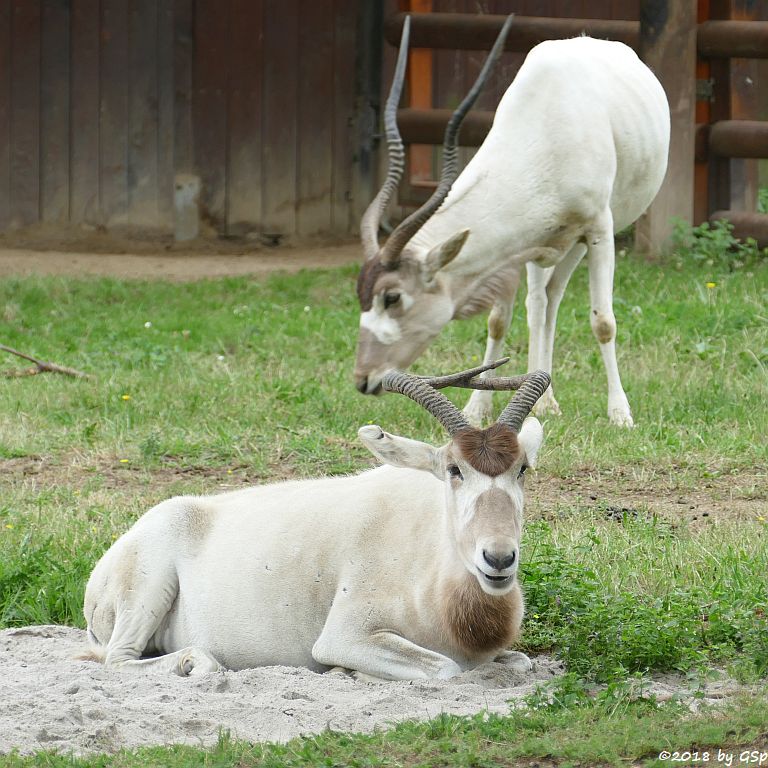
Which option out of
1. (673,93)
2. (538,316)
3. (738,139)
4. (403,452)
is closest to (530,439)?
(403,452)

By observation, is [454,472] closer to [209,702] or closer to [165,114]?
[209,702]

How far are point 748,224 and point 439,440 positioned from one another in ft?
16.7

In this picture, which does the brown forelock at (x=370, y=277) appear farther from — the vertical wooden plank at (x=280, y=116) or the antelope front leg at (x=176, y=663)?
the vertical wooden plank at (x=280, y=116)

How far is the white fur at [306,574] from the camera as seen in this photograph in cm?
449

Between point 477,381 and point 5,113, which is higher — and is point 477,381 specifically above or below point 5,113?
below

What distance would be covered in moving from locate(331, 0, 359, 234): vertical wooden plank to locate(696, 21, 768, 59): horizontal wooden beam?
13.4 feet

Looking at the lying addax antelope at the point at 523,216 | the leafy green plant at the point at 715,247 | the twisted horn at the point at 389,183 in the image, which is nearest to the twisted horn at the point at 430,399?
the lying addax antelope at the point at 523,216

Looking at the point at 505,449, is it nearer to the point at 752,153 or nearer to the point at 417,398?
the point at 417,398

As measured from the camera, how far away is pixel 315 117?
1447 centimetres

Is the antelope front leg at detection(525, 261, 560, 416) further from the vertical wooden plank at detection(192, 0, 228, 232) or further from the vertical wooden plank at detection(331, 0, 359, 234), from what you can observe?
the vertical wooden plank at detection(192, 0, 228, 232)

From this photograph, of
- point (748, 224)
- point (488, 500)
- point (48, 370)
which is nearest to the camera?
point (488, 500)

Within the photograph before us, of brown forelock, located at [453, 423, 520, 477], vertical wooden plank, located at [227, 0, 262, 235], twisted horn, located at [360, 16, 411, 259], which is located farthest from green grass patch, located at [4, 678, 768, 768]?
vertical wooden plank, located at [227, 0, 262, 235]

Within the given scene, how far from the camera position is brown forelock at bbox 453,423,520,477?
170 inches

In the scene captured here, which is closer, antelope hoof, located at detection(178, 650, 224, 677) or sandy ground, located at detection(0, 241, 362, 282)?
antelope hoof, located at detection(178, 650, 224, 677)
